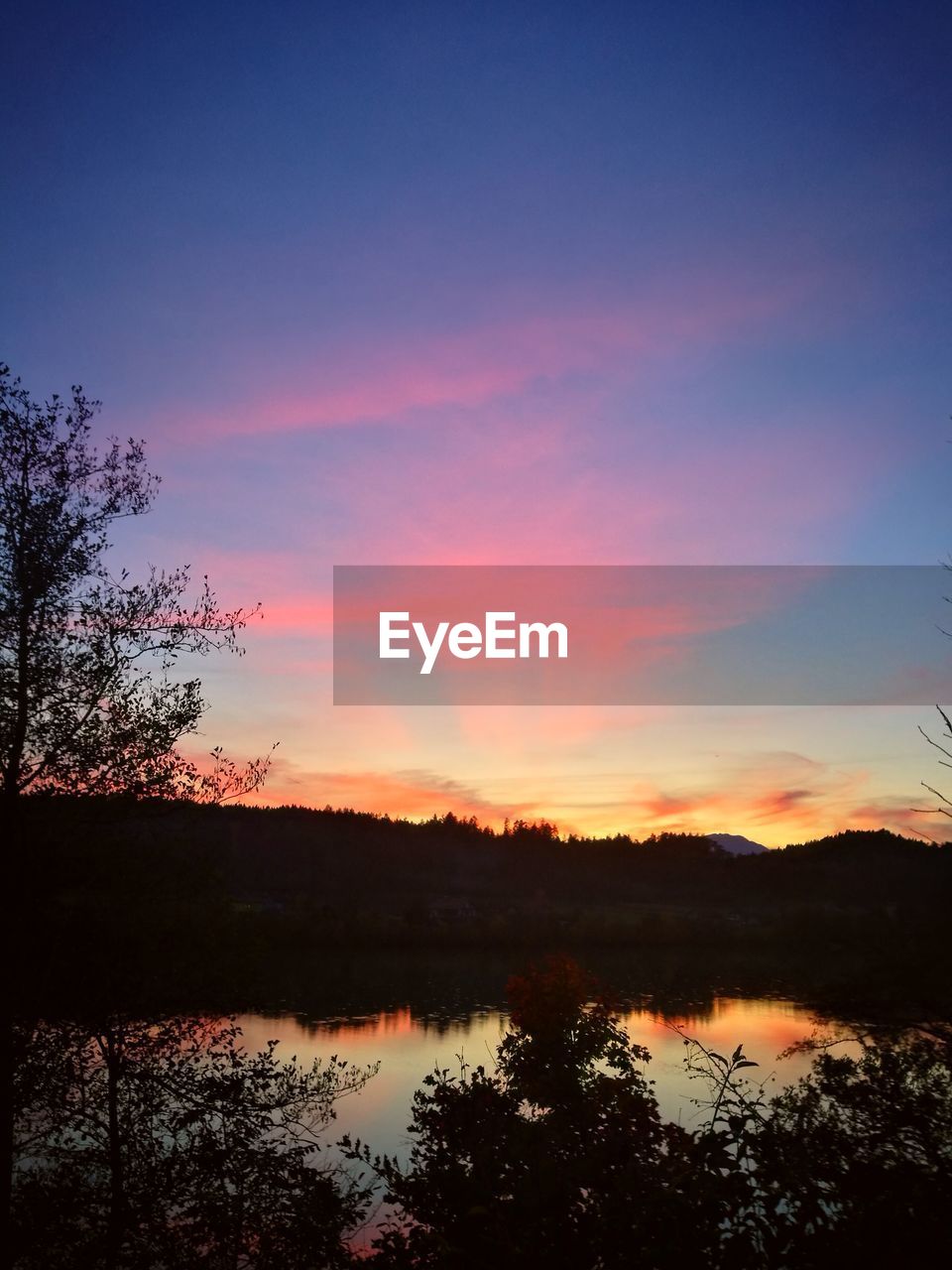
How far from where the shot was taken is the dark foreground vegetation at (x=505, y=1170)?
422cm

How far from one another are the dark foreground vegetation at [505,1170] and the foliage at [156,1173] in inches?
1.2

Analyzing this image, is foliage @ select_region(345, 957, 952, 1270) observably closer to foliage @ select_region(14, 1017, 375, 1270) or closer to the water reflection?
foliage @ select_region(14, 1017, 375, 1270)

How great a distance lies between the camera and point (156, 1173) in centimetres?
1052

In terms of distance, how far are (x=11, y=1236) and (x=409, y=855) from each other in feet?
426

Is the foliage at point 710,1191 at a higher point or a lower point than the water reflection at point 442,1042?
higher

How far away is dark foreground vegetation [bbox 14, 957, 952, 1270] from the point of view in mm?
4223

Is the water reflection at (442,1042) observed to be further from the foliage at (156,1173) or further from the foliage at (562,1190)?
the foliage at (562,1190)

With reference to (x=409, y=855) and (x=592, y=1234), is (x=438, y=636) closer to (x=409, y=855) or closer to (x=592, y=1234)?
(x=592, y=1234)

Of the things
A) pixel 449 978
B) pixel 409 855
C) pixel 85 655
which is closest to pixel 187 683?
pixel 85 655

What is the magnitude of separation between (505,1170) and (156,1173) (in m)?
6.19

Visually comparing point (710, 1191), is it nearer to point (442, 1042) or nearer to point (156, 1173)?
point (156, 1173)

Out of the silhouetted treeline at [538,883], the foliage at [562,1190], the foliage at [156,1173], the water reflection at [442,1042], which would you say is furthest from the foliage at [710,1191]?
the water reflection at [442,1042]

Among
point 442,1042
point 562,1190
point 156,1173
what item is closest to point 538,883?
point 442,1042

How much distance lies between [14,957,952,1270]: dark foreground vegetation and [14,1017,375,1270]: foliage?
0.03 m
